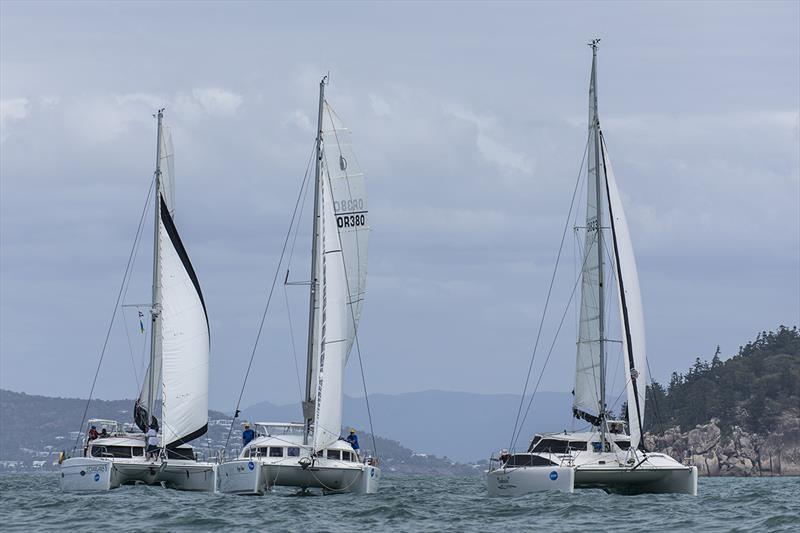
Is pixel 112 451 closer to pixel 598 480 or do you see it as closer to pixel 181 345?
pixel 181 345

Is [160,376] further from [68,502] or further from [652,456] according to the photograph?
[652,456]

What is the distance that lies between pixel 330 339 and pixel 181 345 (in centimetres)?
1179

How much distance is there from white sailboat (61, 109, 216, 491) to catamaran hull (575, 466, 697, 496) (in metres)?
16.7

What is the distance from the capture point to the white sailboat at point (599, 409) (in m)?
58.1

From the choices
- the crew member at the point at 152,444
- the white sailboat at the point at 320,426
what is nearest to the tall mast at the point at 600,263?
the white sailboat at the point at 320,426

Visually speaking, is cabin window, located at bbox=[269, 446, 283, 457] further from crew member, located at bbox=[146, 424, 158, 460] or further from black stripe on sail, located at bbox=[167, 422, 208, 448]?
crew member, located at bbox=[146, 424, 158, 460]

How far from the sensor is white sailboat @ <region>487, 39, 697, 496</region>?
191 feet

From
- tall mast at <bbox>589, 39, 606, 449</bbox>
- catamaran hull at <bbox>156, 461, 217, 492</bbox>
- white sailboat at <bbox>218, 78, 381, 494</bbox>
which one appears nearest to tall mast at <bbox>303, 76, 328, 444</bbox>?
white sailboat at <bbox>218, 78, 381, 494</bbox>

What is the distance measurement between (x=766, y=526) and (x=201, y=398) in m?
29.6

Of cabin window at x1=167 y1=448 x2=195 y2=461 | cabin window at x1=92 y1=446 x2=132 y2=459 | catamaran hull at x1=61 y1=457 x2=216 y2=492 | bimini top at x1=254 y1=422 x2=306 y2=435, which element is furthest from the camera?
cabin window at x1=167 y1=448 x2=195 y2=461

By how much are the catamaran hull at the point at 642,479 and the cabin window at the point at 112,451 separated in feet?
65.2

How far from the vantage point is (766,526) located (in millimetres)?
46938


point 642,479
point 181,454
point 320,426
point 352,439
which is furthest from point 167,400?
point 642,479

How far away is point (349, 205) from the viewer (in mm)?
66125
